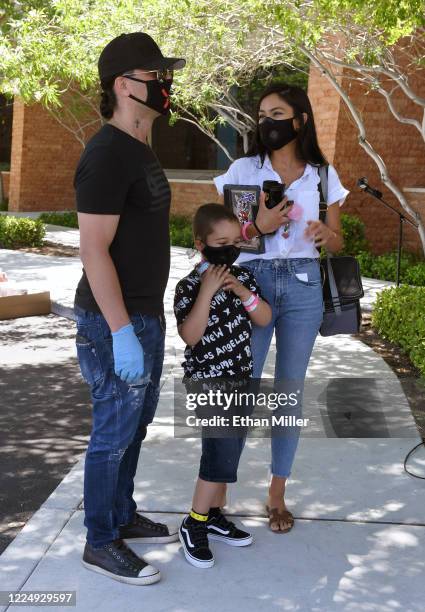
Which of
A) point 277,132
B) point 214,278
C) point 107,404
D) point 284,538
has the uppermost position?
point 277,132

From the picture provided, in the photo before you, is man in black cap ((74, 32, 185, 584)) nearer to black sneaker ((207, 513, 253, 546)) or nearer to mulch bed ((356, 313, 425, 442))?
black sneaker ((207, 513, 253, 546))

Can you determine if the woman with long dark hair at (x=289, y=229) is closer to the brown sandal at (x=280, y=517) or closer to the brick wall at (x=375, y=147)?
the brown sandal at (x=280, y=517)

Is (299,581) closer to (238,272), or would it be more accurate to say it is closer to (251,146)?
(238,272)

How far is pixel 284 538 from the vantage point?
12.0 feet

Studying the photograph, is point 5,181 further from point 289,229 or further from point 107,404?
point 107,404

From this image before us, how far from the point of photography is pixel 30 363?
745cm

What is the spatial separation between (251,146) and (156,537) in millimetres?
1760

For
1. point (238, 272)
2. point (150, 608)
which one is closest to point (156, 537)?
point (150, 608)

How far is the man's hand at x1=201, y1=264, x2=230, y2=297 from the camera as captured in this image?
3.28 m

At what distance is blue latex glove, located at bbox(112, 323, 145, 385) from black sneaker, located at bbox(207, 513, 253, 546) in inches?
37.7

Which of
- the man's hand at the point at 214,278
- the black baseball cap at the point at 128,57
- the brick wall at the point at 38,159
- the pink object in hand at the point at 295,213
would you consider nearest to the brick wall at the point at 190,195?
the brick wall at the point at 38,159

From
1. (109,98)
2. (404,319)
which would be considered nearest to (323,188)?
(109,98)

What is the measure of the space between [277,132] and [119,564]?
1881 millimetres

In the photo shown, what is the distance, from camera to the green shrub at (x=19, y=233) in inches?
631
